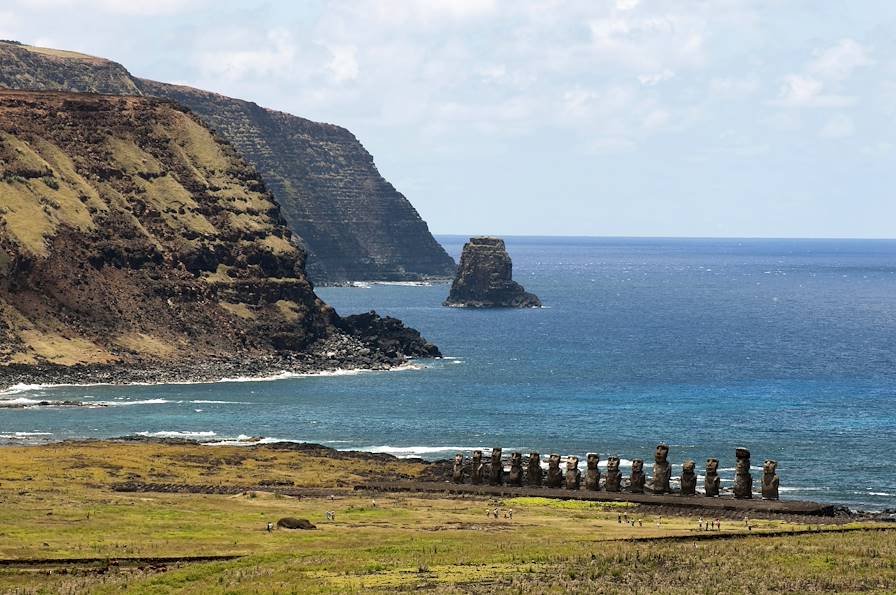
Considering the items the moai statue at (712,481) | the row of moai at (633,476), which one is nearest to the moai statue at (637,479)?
the row of moai at (633,476)

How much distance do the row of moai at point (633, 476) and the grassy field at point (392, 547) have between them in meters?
6.07

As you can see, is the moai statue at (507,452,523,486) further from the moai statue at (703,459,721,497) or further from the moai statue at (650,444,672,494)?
the moai statue at (703,459,721,497)

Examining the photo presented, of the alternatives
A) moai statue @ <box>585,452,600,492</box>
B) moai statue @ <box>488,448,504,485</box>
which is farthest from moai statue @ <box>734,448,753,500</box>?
moai statue @ <box>488,448,504,485</box>

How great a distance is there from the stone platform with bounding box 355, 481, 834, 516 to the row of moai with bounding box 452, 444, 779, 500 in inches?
40.2

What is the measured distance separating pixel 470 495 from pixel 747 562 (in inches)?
1158

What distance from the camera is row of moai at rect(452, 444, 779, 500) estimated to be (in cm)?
8231

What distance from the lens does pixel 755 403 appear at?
14775 cm

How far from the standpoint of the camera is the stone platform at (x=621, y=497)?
77.6 metres

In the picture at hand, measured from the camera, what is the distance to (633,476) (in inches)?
3342

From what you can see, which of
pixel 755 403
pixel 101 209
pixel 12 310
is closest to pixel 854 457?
pixel 755 403

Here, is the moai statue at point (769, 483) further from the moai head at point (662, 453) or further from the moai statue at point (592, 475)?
the moai statue at point (592, 475)

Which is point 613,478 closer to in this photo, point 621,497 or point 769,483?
point 621,497

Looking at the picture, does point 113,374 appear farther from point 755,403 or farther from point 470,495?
point 470,495

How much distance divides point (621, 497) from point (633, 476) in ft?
11.7
